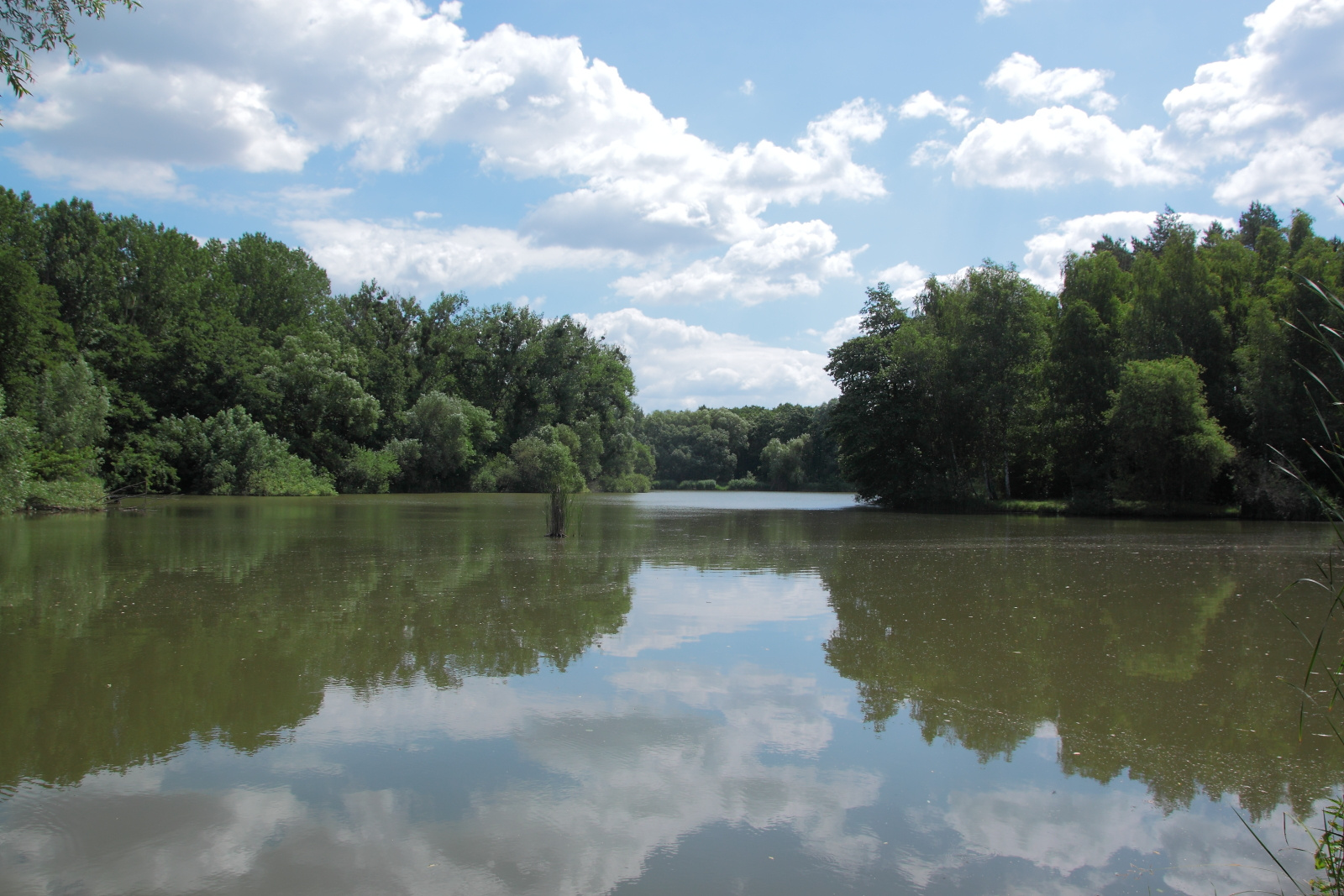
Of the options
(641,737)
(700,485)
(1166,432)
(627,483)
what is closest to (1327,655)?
(641,737)

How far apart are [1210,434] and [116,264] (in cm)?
4491

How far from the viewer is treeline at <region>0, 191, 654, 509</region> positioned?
2856 centimetres

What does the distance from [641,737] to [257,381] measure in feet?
138

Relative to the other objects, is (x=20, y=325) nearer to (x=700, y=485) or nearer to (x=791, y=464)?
(x=791, y=464)

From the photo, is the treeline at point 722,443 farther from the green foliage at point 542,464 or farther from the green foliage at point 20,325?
the green foliage at point 20,325

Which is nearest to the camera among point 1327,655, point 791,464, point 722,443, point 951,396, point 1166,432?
point 1327,655

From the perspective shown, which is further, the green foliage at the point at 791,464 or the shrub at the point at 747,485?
the shrub at the point at 747,485

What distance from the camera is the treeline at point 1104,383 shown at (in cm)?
2583

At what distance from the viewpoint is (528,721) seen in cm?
515

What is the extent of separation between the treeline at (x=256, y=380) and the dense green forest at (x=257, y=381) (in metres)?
0.10

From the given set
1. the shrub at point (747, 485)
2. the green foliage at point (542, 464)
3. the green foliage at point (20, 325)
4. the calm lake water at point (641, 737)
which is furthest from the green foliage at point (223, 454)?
the shrub at point (747, 485)

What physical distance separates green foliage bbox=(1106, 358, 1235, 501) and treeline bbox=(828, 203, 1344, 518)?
5 centimetres

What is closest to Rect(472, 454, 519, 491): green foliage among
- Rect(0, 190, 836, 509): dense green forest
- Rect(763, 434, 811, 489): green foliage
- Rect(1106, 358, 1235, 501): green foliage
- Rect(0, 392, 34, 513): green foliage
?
Rect(0, 190, 836, 509): dense green forest

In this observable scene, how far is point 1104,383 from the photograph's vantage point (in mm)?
30281
